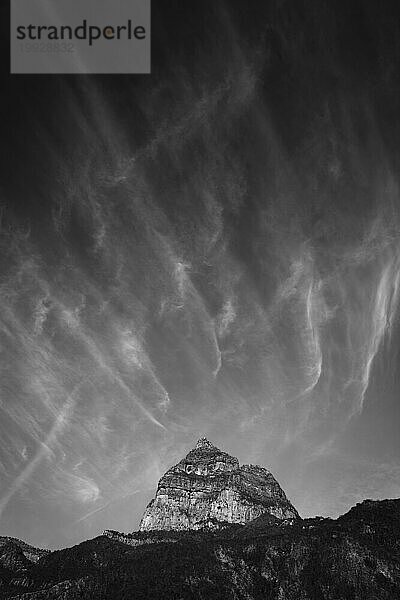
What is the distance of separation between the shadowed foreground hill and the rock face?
33.6 m

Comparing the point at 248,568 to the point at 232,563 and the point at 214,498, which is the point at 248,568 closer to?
the point at 232,563

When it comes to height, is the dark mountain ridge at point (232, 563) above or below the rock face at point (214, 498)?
below

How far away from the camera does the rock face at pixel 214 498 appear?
158 meters

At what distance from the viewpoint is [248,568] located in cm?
10500

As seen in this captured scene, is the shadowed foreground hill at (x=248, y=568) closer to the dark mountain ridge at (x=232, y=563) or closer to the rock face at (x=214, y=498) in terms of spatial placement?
the dark mountain ridge at (x=232, y=563)

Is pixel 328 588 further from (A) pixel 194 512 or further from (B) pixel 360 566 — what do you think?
(A) pixel 194 512

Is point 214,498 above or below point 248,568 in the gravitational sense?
above

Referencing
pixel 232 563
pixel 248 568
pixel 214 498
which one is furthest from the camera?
pixel 214 498

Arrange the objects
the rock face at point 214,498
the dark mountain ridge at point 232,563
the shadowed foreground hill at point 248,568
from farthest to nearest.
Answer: the rock face at point 214,498 < the dark mountain ridge at point 232,563 < the shadowed foreground hill at point 248,568

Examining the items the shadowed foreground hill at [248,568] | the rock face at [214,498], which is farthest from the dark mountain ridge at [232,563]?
the rock face at [214,498]

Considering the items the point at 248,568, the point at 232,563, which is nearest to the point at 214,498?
the point at 232,563

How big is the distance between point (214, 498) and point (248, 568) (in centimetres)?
6298

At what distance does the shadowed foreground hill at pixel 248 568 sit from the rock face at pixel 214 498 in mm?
33566

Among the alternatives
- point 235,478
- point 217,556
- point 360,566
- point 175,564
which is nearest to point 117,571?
point 175,564
